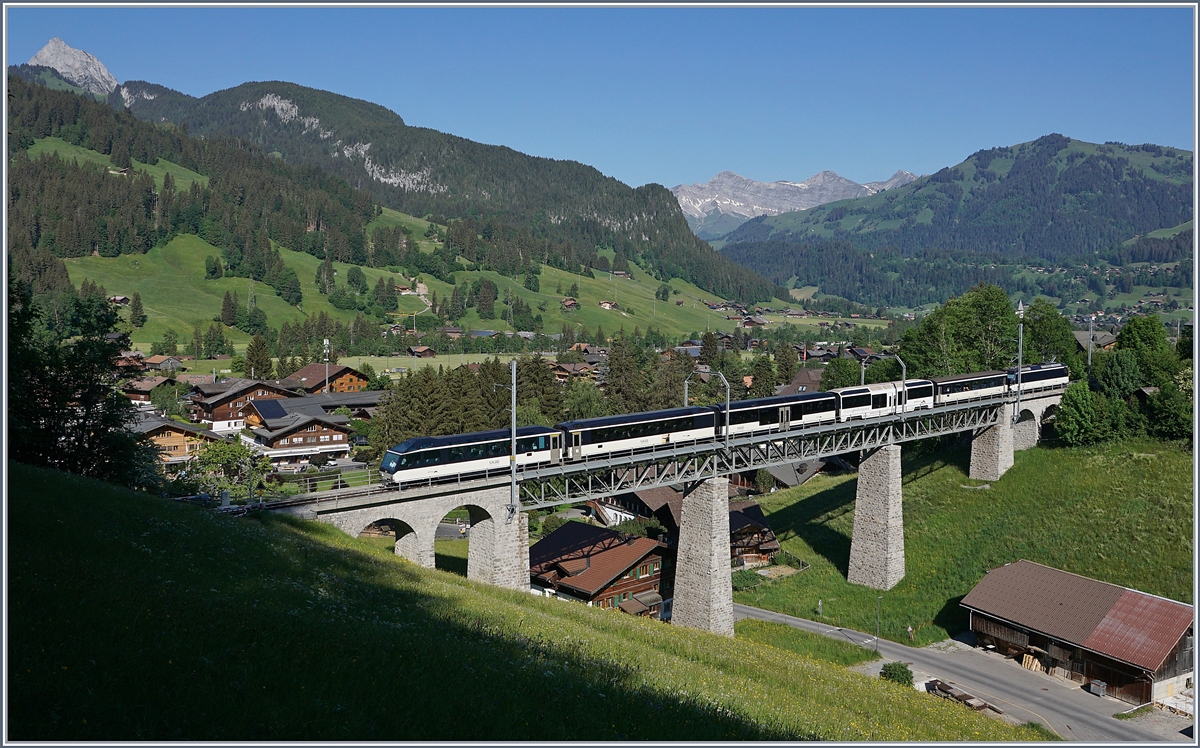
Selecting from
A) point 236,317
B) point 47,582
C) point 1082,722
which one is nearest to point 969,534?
point 1082,722

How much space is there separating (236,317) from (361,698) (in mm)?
200714

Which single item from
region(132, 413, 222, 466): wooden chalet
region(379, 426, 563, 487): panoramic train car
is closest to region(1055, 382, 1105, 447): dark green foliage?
region(379, 426, 563, 487): panoramic train car

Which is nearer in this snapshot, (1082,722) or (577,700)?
(577,700)

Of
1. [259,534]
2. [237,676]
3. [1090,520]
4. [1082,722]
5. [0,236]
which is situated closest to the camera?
[237,676]

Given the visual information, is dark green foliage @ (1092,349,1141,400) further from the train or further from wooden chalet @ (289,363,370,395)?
wooden chalet @ (289,363,370,395)

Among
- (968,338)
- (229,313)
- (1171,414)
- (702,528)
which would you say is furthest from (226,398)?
(1171,414)

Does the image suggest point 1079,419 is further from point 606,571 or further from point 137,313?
point 137,313

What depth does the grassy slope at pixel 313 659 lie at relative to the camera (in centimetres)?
1391

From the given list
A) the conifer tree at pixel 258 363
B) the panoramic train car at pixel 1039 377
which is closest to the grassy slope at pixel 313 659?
the panoramic train car at pixel 1039 377

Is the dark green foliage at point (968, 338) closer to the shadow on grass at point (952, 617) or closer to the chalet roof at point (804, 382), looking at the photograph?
the shadow on grass at point (952, 617)

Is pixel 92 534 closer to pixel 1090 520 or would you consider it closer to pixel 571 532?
pixel 571 532

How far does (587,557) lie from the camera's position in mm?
56406

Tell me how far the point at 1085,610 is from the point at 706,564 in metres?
21.1

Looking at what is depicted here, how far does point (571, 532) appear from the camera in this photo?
200ft
